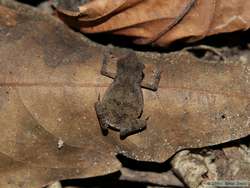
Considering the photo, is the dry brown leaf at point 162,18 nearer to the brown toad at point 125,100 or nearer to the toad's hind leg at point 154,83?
the brown toad at point 125,100

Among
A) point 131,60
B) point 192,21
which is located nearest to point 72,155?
point 131,60

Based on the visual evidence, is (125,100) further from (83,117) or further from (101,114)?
(83,117)

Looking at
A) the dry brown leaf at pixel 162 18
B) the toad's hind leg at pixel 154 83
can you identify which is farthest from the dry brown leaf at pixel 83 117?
the dry brown leaf at pixel 162 18

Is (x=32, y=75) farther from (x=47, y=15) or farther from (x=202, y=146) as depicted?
(x=202, y=146)

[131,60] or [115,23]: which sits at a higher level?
[115,23]

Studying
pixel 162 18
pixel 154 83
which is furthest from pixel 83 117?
pixel 162 18

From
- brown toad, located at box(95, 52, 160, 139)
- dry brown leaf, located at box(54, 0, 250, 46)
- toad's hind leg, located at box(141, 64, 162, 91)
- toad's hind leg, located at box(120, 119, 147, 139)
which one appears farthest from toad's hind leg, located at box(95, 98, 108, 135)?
dry brown leaf, located at box(54, 0, 250, 46)

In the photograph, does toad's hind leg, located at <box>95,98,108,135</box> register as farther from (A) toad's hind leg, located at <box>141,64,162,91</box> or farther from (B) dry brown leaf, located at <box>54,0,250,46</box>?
(B) dry brown leaf, located at <box>54,0,250,46</box>
